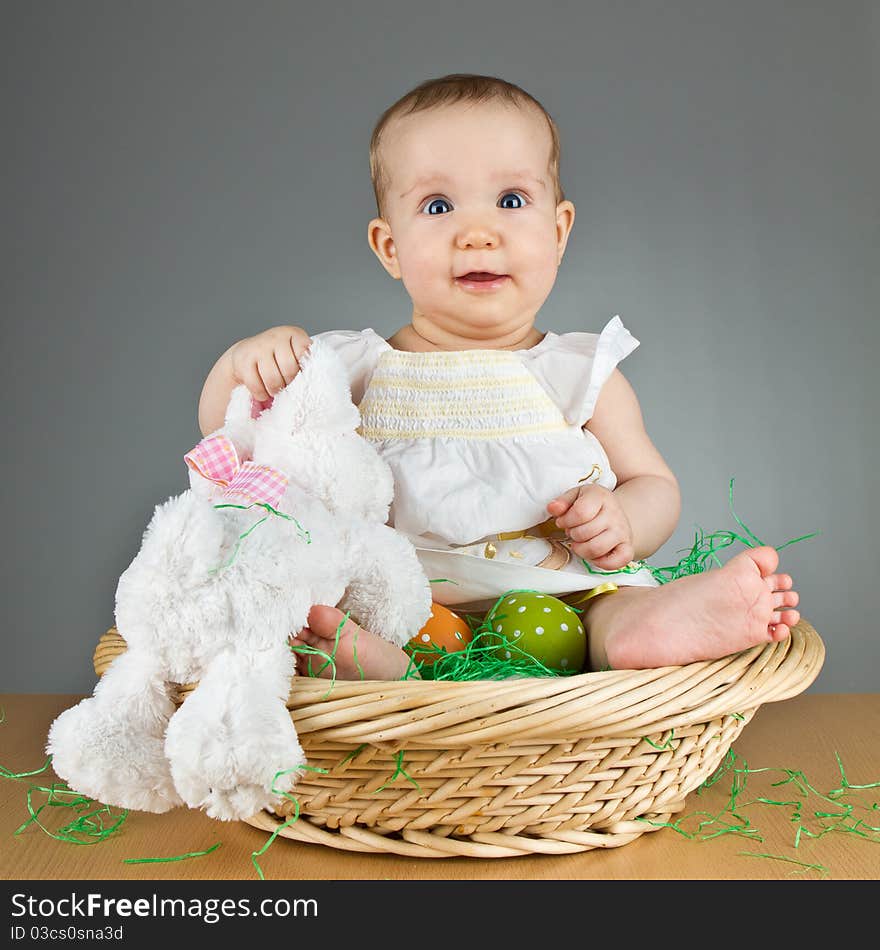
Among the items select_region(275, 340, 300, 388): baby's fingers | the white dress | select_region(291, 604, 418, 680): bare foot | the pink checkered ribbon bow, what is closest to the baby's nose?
the white dress

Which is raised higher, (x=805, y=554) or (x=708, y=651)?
(x=708, y=651)

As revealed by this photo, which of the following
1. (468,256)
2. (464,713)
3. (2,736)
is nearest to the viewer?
(464,713)

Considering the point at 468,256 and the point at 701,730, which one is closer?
the point at 701,730

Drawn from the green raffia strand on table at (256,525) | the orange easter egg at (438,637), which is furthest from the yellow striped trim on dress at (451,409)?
the green raffia strand on table at (256,525)

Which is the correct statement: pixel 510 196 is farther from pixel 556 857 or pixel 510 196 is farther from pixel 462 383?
pixel 556 857

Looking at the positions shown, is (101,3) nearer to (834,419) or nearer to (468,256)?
(468,256)

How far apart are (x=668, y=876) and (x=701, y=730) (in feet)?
0.40

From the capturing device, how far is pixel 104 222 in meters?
1.96

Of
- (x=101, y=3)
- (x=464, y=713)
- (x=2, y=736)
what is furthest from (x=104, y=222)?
(x=464, y=713)

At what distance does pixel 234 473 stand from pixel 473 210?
0.43m

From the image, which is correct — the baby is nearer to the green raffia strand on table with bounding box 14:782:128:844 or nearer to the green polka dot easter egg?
the green polka dot easter egg

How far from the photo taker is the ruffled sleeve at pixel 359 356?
1325 millimetres

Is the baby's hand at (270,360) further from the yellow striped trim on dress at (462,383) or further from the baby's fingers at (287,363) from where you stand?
the yellow striped trim on dress at (462,383)

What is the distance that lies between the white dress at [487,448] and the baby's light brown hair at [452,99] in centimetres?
18
